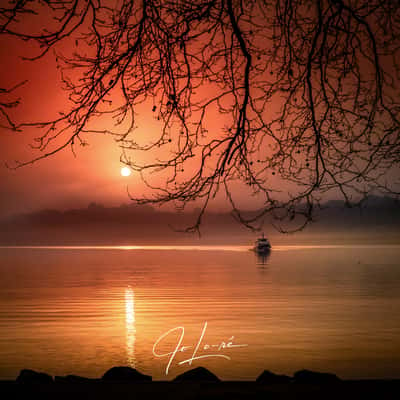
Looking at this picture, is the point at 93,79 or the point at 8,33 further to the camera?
the point at 93,79

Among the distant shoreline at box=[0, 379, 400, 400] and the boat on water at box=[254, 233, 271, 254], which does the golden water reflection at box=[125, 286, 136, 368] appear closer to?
the distant shoreline at box=[0, 379, 400, 400]

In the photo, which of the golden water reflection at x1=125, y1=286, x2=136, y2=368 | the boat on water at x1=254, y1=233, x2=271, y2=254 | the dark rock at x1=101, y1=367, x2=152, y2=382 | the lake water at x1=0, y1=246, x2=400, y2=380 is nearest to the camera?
the dark rock at x1=101, y1=367, x2=152, y2=382

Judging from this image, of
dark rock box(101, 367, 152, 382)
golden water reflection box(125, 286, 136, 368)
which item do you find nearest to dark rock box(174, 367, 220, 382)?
dark rock box(101, 367, 152, 382)

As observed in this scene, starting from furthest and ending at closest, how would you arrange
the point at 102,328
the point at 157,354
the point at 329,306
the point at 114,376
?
the point at 329,306, the point at 102,328, the point at 157,354, the point at 114,376

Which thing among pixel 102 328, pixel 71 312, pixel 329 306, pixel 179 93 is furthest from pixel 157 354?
pixel 179 93

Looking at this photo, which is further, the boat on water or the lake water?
the boat on water

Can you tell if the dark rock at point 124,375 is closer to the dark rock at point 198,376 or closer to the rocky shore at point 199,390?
the dark rock at point 198,376

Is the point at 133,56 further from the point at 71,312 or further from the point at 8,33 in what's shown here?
the point at 71,312

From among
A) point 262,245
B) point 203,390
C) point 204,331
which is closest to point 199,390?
point 203,390

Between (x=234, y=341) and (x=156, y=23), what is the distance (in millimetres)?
27986

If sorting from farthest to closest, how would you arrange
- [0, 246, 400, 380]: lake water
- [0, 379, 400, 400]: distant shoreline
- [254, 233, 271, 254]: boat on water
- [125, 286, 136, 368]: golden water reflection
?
1. [254, 233, 271, 254]: boat on water
2. [125, 286, 136, 368]: golden water reflection
3. [0, 246, 400, 380]: lake water
4. [0, 379, 400, 400]: distant shoreline

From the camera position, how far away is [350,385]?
13.1ft

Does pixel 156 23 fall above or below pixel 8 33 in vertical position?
above

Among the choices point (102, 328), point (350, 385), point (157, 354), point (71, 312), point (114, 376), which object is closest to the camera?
point (350, 385)
